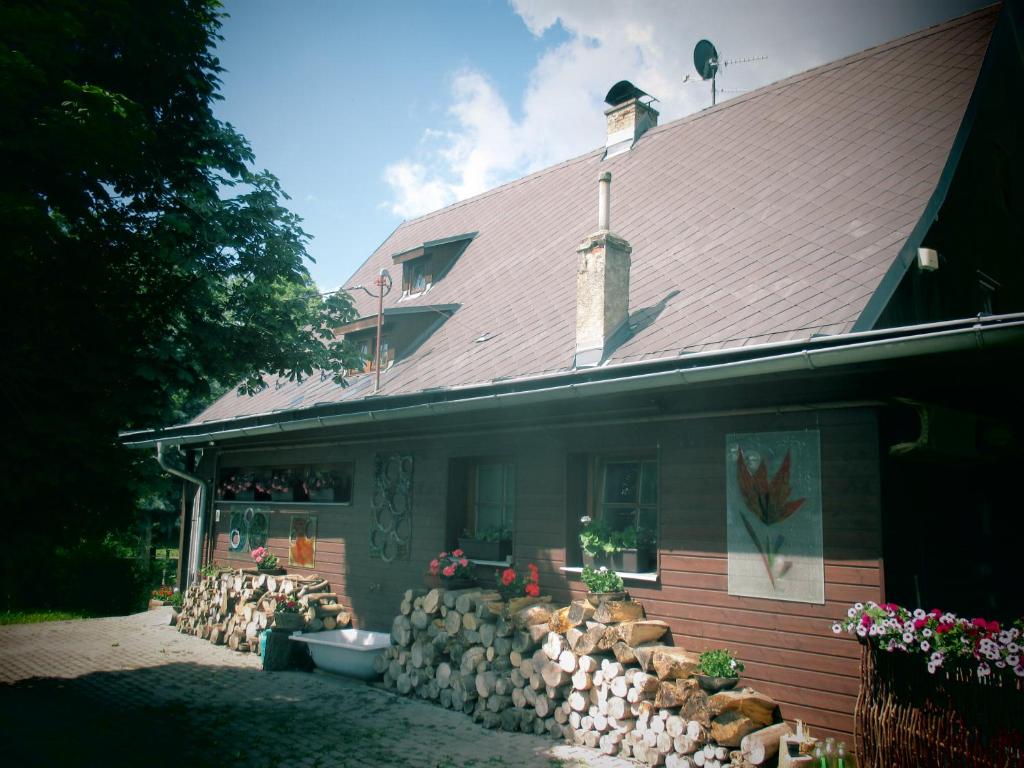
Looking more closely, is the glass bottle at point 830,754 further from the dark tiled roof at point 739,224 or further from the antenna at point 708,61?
the antenna at point 708,61

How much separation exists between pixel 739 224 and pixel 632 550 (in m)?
4.17

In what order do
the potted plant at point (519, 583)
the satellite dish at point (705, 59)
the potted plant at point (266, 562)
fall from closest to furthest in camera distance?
the potted plant at point (519, 583)
the potted plant at point (266, 562)
the satellite dish at point (705, 59)

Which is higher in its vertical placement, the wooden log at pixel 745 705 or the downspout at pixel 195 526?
the downspout at pixel 195 526

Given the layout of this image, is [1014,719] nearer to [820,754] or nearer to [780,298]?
[820,754]

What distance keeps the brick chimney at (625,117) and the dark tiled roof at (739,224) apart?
299 mm

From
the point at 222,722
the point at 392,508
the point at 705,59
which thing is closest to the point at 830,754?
the point at 222,722

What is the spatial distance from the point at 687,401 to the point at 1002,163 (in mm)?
6644

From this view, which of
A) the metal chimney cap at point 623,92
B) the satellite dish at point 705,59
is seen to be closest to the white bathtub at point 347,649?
the metal chimney cap at point 623,92

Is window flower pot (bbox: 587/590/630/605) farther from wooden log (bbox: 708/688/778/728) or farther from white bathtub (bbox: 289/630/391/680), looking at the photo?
white bathtub (bbox: 289/630/391/680)

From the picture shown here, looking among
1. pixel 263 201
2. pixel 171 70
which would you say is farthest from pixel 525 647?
pixel 171 70

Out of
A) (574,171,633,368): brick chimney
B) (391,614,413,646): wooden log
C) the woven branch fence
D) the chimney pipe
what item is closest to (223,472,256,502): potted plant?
(391,614,413,646): wooden log

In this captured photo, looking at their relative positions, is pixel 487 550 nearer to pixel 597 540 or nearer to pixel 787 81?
pixel 597 540

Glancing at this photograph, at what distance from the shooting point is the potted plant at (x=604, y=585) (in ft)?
25.2

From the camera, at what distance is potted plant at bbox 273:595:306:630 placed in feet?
35.0
